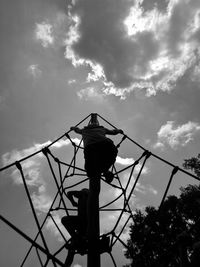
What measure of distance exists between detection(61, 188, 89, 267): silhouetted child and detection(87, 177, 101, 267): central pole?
33 cm

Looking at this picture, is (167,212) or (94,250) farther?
(167,212)

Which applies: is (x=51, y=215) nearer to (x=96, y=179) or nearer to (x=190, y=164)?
(x=96, y=179)

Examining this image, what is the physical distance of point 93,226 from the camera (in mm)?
4262

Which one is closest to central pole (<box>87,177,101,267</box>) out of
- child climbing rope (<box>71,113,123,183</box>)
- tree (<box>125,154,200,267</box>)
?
child climbing rope (<box>71,113,123,183</box>)

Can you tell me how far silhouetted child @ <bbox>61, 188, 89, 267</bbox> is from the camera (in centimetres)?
441

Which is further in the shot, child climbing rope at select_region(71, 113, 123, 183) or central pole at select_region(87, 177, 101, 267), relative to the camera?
child climbing rope at select_region(71, 113, 123, 183)

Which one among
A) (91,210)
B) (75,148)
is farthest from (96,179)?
(75,148)

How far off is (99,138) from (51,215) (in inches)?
91.9

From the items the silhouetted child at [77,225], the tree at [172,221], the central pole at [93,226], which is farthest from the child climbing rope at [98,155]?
the tree at [172,221]

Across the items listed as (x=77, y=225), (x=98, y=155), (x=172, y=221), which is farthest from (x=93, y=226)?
(x=172, y=221)

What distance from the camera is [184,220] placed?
30297 millimetres

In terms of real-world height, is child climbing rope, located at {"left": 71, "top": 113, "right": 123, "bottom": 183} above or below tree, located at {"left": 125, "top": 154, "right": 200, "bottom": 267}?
below

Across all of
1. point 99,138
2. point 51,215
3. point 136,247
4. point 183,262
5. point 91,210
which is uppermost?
point 136,247

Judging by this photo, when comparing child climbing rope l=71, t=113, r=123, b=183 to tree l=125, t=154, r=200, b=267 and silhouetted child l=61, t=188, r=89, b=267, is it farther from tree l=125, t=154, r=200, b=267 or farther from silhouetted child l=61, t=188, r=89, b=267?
tree l=125, t=154, r=200, b=267
